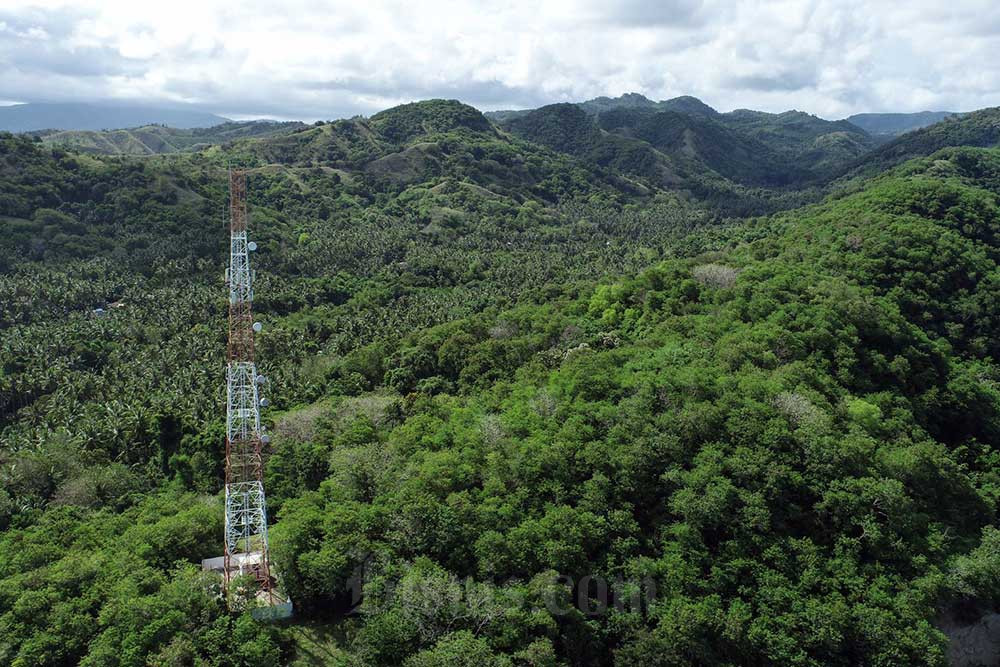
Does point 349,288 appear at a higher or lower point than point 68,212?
lower

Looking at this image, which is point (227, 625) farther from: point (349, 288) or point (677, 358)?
point (349, 288)

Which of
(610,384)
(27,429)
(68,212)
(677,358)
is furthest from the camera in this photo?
(68,212)

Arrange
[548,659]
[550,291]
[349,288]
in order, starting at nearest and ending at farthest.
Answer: [548,659], [550,291], [349,288]

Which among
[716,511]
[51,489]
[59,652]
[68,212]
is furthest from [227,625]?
[68,212]

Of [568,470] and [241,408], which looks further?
[568,470]
